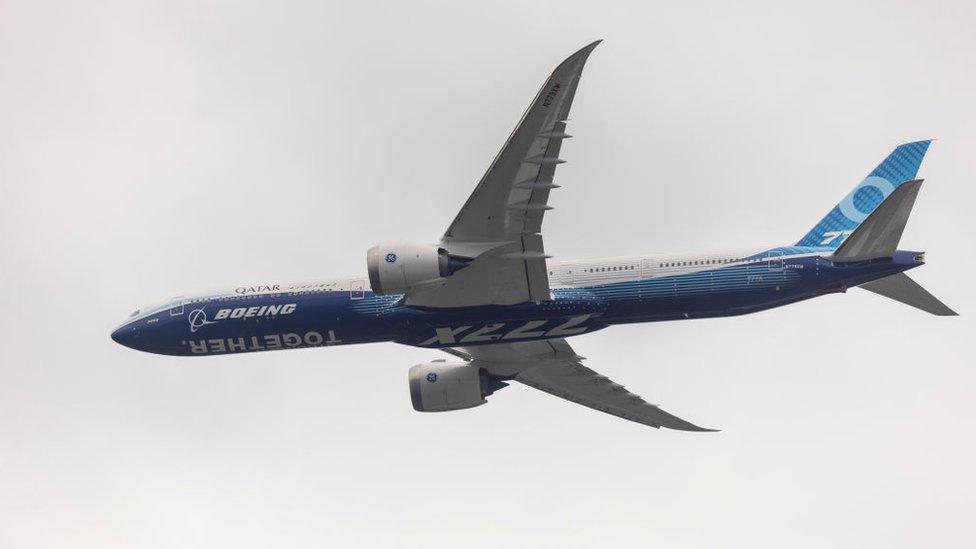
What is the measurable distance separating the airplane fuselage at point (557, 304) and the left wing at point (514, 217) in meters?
1.02

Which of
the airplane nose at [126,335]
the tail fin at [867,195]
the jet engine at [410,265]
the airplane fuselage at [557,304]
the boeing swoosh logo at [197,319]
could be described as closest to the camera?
the jet engine at [410,265]

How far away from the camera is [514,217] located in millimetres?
43875

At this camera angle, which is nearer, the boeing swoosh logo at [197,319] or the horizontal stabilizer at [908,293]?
the horizontal stabilizer at [908,293]

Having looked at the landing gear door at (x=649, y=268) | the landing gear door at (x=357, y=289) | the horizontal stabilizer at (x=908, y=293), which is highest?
the landing gear door at (x=357, y=289)

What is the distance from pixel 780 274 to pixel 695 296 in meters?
2.74

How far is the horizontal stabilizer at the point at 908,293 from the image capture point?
45.6 m

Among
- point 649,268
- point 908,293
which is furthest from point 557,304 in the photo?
point 908,293

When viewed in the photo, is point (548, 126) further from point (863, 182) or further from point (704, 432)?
point (704, 432)

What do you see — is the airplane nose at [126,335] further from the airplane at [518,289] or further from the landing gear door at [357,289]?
the landing gear door at [357,289]

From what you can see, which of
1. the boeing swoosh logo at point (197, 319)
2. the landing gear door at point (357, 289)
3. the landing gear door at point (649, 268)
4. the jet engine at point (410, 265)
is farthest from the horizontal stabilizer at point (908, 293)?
the boeing swoosh logo at point (197, 319)

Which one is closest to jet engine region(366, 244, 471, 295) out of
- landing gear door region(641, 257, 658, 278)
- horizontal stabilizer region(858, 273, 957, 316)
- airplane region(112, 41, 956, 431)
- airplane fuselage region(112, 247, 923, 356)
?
airplane region(112, 41, 956, 431)

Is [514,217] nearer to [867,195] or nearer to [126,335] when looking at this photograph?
[867,195]

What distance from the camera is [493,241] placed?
4456 cm

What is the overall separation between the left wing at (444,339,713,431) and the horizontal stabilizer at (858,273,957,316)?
423 inches
